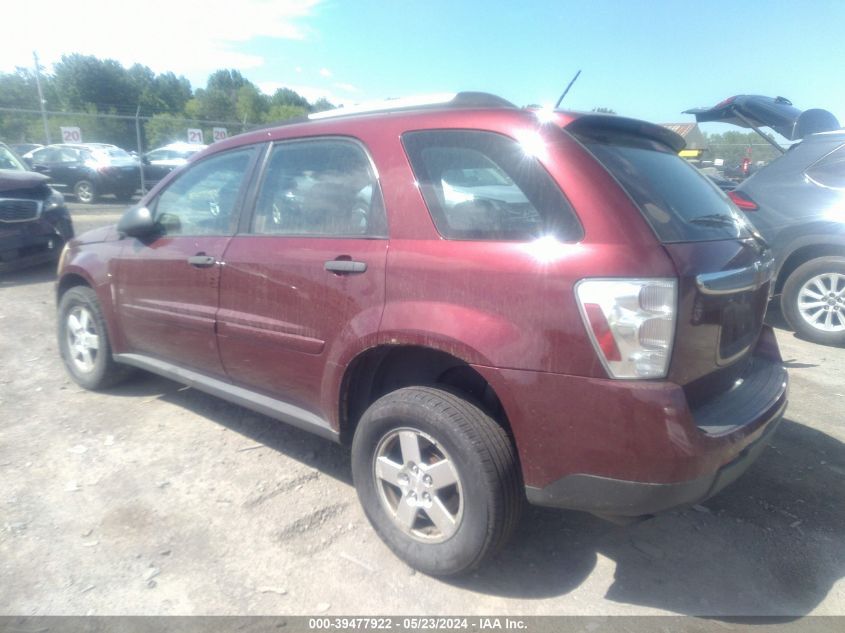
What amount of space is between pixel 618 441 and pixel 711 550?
3.80ft

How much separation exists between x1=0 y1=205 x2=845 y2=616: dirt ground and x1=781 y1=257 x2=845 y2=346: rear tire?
81.7 inches

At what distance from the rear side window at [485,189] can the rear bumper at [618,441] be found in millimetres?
538

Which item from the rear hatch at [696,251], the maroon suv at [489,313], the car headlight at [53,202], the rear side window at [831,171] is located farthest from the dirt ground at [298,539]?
the car headlight at [53,202]

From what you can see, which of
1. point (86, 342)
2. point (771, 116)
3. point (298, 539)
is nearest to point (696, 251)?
point (298, 539)

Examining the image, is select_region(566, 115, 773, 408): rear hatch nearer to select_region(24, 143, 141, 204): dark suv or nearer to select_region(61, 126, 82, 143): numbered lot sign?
select_region(24, 143, 141, 204): dark suv

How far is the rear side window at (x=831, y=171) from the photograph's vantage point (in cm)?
564

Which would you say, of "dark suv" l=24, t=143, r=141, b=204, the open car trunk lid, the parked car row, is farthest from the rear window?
"dark suv" l=24, t=143, r=141, b=204

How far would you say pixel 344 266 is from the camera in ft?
8.77

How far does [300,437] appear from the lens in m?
3.79

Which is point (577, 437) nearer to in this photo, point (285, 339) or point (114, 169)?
point (285, 339)

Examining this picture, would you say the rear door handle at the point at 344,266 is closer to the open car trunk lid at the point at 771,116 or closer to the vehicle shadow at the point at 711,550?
the vehicle shadow at the point at 711,550

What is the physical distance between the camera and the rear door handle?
2619mm

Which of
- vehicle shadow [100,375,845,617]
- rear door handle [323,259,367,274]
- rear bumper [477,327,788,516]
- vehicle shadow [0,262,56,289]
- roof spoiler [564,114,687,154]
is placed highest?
roof spoiler [564,114,687,154]

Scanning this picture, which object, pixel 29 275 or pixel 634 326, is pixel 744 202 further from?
pixel 29 275
